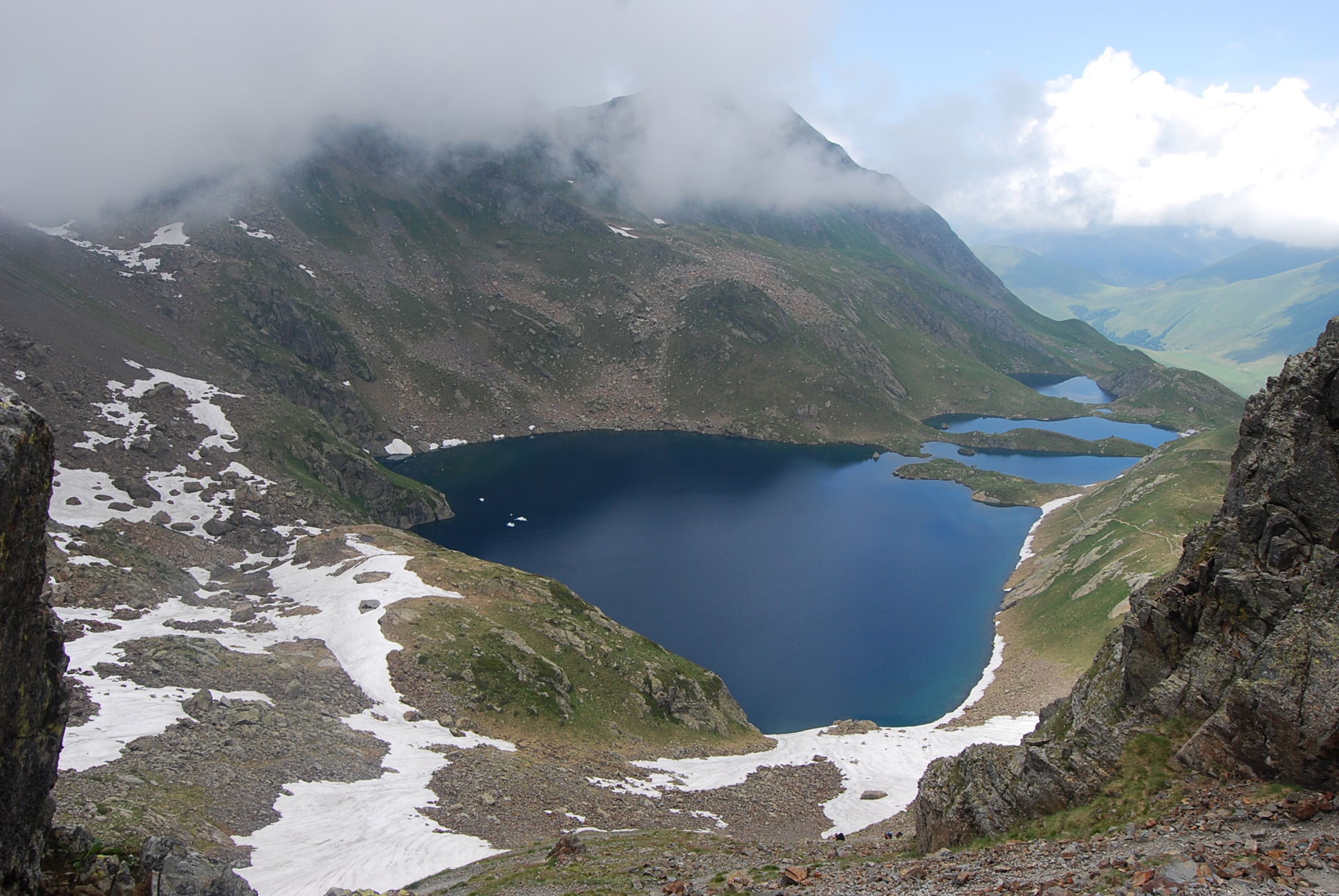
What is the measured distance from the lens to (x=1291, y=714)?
17.4 metres

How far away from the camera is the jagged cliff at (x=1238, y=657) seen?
1803 centimetres

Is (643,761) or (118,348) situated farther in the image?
(118,348)

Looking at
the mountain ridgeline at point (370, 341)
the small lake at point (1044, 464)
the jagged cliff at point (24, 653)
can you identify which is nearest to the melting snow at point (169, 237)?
the mountain ridgeline at point (370, 341)

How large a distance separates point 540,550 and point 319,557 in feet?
116

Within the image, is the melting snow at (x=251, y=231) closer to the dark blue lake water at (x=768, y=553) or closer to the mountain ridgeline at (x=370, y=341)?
the mountain ridgeline at (x=370, y=341)

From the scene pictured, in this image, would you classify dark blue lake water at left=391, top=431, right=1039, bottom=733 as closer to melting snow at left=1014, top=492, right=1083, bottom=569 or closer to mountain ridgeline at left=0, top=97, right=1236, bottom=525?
melting snow at left=1014, top=492, right=1083, bottom=569

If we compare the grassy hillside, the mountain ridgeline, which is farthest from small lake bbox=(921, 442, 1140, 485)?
the grassy hillside

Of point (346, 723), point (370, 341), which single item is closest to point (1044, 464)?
point (370, 341)

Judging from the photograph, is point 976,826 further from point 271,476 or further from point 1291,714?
point 271,476

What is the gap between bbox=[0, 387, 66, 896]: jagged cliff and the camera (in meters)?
12.5

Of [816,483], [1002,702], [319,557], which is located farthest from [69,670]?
[816,483]

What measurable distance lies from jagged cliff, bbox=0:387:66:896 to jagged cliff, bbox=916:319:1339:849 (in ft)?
76.6

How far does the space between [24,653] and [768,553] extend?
292 feet

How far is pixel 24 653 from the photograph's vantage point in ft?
43.1
